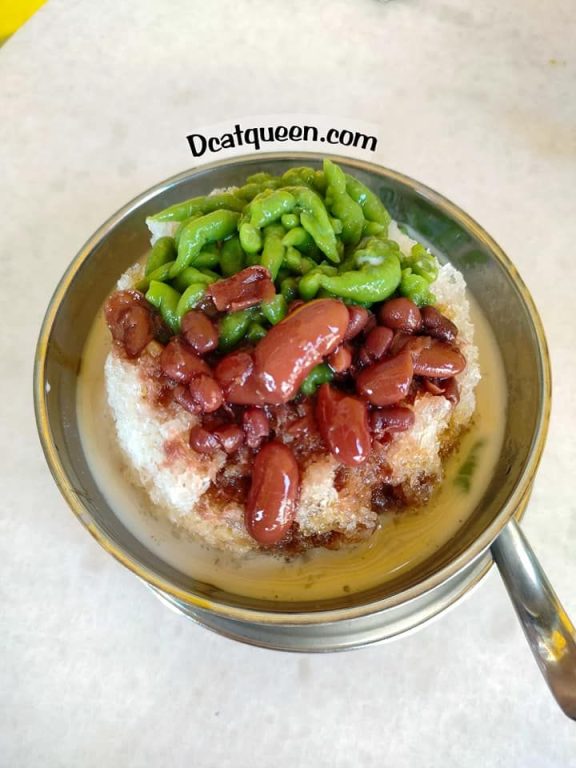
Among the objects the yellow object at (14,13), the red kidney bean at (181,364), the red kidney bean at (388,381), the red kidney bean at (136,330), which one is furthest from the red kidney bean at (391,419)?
the yellow object at (14,13)

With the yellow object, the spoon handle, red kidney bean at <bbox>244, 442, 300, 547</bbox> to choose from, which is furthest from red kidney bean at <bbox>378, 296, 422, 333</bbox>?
the yellow object

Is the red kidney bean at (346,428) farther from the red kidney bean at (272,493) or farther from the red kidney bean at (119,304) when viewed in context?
the red kidney bean at (119,304)

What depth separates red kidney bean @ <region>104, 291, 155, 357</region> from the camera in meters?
1.44

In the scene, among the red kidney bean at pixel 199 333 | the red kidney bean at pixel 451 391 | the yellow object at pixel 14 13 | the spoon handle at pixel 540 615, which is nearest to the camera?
the spoon handle at pixel 540 615

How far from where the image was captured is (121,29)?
2.67 metres

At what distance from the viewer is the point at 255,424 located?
134 centimetres

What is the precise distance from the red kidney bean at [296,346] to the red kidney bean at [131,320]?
0.30 m

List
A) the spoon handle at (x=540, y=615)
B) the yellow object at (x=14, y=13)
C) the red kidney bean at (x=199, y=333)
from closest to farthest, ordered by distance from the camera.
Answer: the spoon handle at (x=540, y=615), the red kidney bean at (x=199, y=333), the yellow object at (x=14, y=13)

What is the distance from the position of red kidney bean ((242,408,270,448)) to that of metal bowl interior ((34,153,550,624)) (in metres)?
0.34

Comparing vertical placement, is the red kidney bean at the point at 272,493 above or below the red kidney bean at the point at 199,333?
below

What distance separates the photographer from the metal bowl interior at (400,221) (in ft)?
4.31

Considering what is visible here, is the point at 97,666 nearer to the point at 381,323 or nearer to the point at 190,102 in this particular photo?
the point at 381,323

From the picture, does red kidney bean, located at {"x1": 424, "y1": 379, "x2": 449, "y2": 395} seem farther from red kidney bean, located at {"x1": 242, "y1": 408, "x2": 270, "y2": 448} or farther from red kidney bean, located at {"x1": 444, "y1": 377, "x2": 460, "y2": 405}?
red kidney bean, located at {"x1": 242, "y1": 408, "x2": 270, "y2": 448}

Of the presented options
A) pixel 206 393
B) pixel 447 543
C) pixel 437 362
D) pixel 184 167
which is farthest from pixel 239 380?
pixel 184 167
